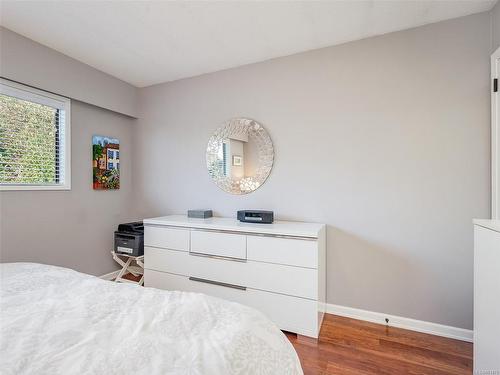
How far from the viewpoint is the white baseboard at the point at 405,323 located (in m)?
1.85

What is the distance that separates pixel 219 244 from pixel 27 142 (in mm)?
2019

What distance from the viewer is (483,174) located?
1804 millimetres

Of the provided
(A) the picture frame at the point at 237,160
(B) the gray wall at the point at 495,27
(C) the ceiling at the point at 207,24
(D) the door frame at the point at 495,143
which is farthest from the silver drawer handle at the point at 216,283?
(B) the gray wall at the point at 495,27

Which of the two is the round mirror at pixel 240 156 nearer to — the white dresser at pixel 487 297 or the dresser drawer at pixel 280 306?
the dresser drawer at pixel 280 306

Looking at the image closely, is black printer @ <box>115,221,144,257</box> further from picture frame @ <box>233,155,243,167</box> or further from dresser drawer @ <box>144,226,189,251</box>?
picture frame @ <box>233,155,243,167</box>

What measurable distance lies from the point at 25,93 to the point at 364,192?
3.17 meters

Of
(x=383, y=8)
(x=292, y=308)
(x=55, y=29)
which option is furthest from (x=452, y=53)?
(x=55, y=29)

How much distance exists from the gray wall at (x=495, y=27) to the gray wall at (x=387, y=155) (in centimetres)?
5

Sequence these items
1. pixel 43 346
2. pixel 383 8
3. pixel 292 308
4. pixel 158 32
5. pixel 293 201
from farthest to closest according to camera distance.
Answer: pixel 293 201
pixel 158 32
pixel 292 308
pixel 383 8
pixel 43 346

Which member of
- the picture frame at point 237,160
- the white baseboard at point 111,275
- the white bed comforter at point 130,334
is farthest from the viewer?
the white baseboard at point 111,275

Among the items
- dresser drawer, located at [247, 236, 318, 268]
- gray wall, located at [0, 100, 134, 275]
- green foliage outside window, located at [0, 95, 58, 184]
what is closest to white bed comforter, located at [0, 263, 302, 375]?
dresser drawer, located at [247, 236, 318, 268]

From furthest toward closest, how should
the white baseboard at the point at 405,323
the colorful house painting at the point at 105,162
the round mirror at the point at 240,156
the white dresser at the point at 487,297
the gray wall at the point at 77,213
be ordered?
the colorful house painting at the point at 105,162, the round mirror at the point at 240,156, the gray wall at the point at 77,213, the white baseboard at the point at 405,323, the white dresser at the point at 487,297

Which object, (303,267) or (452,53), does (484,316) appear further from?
(452,53)

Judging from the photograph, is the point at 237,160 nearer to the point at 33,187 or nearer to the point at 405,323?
the point at 33,187
